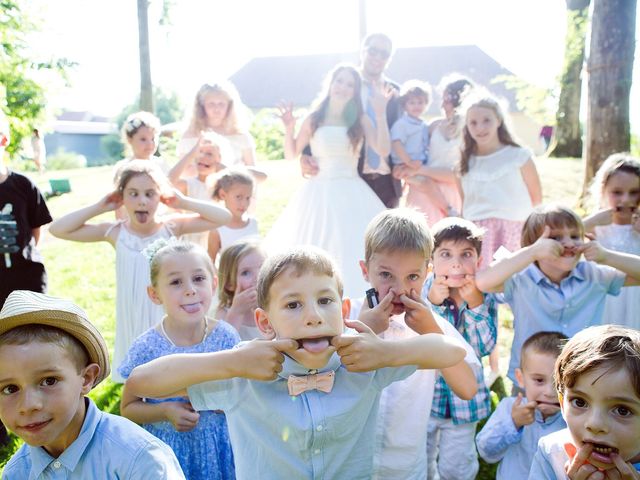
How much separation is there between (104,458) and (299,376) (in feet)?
2.05

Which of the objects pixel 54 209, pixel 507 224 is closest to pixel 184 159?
pixel 507 224

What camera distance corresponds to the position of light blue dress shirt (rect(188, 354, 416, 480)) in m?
1.92

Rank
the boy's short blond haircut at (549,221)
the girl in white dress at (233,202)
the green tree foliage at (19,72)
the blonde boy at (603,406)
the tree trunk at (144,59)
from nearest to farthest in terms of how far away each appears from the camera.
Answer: the blonde boy at (603,406)
the boy's short blond haircut at (549,221)
the girl in white dress at (233,202)
the green tree foliage at (19,72)
the tree trunk at (144,59)

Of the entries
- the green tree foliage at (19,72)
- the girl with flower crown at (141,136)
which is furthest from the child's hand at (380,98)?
the green tree foliage at (19,72)

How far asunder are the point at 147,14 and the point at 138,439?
1500cm

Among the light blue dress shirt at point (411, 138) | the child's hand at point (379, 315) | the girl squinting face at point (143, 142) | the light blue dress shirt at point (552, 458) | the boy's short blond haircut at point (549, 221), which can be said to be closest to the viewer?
the light blue dress shirt at point (552, 458)

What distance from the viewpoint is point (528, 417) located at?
2.56 metres

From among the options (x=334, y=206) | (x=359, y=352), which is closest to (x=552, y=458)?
(x=359, y=352)

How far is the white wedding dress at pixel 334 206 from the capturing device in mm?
5504

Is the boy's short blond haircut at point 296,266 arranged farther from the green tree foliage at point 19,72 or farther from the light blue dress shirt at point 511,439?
the green tree foliage at point 19,72

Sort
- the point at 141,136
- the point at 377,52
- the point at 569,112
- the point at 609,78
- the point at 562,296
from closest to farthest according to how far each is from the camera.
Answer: the point at 562,296
the point at 141,136
the point at 377,52
the point at 609,78
the point at 569,112

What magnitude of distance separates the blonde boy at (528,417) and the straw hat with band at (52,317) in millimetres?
1734

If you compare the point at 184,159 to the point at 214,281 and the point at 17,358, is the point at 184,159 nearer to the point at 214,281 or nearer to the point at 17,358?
the point at 214,281

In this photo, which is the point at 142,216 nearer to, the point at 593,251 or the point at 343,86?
the point at 343,86
